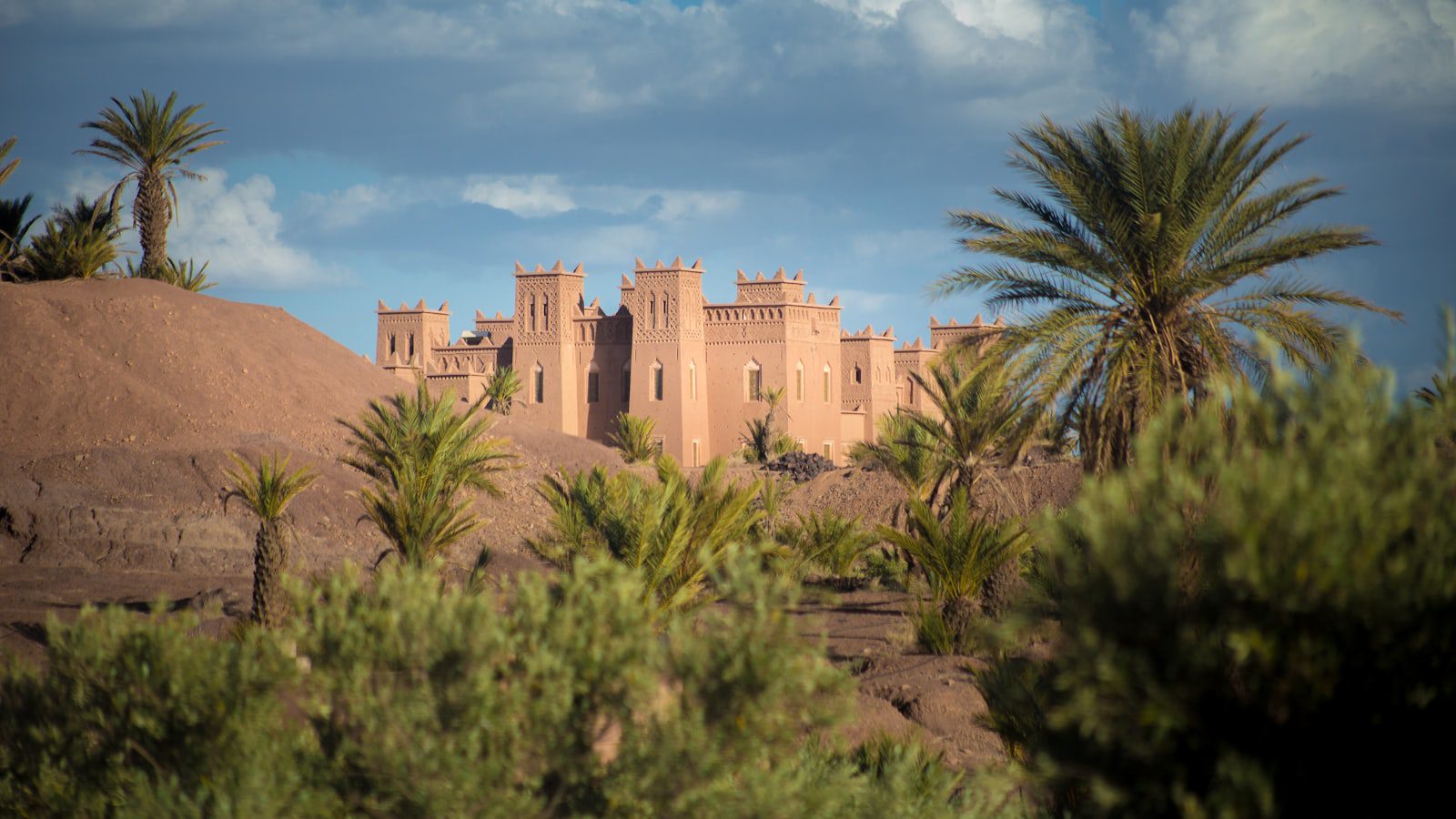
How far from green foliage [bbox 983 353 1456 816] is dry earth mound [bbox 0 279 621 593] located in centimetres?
1758

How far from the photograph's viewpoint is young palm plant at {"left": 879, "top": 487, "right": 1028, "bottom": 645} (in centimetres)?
1462

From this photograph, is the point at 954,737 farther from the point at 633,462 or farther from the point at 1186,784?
the point at 633,462

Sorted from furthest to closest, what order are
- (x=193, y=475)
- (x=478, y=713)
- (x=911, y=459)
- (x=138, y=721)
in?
(x=193, y=475)
(x=911, y=459)
(x=138, y=721)
(x=478, y=713)

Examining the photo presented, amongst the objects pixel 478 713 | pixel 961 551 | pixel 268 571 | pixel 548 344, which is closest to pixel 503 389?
pixel 548 344

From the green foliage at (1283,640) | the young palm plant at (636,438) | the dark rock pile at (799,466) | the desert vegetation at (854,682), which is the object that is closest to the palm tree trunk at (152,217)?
the young palm plant at (636,438)

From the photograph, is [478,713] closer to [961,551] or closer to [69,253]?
[961,551]

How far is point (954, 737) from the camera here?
11156 millimetres

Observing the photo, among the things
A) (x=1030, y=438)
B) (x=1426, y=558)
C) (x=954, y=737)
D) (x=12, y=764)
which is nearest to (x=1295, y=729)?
(x=1426, y=558)

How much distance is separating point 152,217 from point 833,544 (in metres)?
20.2

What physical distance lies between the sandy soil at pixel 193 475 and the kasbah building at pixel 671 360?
1147cm

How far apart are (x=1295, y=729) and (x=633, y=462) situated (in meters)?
36.3

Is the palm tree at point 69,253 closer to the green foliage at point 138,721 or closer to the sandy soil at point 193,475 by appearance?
the sandy soil at point 193,475

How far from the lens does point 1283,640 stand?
398 cm

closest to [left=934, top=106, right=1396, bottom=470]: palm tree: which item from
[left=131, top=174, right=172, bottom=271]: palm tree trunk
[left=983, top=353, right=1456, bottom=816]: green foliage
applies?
[left=983, top=353, right=1456, bottom=816]: green foliage
